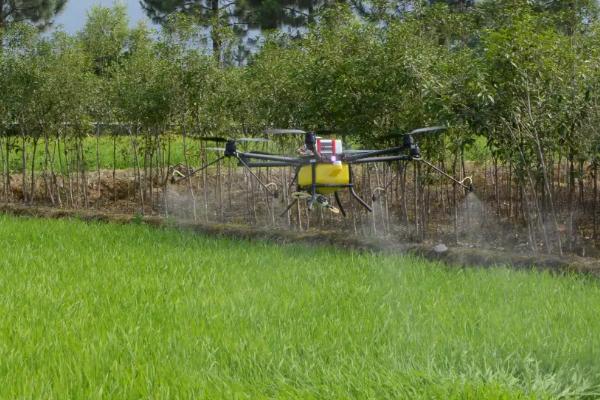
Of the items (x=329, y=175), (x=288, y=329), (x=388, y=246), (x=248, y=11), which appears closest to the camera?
(x=288, y=329)

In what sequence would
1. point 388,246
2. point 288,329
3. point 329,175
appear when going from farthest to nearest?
point 388,246
point 329,175
point 288,329

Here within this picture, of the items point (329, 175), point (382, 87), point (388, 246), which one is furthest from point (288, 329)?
point (382, 87)

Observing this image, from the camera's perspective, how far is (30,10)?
28.2 m

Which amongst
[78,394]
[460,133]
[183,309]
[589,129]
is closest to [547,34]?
[589,129]

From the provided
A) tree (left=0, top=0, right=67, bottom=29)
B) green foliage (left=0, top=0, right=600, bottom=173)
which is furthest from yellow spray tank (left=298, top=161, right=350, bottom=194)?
tree (left=0, top=0, right=67, bottom=29)

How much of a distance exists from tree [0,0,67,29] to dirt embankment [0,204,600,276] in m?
16.8

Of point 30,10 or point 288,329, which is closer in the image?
point 288,329

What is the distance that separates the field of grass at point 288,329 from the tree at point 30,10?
21.5 m

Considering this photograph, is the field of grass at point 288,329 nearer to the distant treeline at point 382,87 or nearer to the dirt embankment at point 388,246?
the dirt embankment at point 388,246

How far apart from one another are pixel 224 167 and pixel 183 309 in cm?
1395

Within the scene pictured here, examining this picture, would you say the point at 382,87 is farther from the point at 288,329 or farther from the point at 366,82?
the point at 288,329

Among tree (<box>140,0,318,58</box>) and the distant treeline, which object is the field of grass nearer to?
the distant treeline

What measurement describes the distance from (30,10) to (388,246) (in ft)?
73.2

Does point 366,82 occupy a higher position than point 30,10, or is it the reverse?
point 30,10
